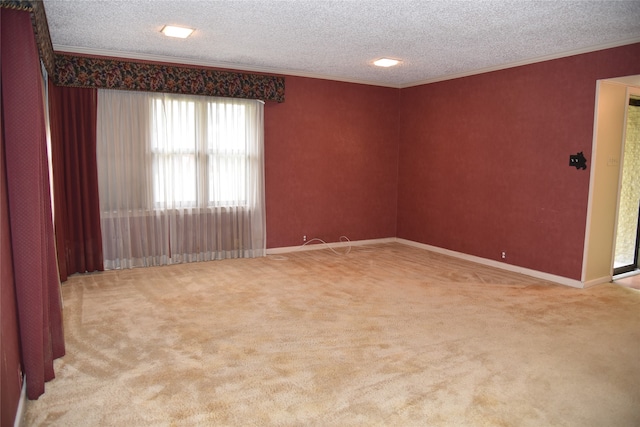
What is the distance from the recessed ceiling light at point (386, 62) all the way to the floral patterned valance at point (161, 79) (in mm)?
1322

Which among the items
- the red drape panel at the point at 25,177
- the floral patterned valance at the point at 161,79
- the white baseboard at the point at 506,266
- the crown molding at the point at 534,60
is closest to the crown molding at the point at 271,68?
the crown molding at the point at 534,60

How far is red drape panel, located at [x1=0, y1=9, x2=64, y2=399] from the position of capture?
2.37 m

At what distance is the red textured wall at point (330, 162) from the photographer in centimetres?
645

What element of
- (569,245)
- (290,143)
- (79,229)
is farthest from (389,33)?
(79,229)

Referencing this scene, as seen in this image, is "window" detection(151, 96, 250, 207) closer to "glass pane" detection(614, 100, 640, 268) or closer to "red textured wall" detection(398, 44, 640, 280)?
"red textured wall" detection(398, 44, 640, 280)

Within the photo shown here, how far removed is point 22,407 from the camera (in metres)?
2.43

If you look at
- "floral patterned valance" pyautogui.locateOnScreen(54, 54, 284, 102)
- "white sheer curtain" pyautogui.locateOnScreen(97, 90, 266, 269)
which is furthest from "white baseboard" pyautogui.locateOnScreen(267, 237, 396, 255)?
"floral patterned valance" pyautogui.locateOnScreen(54, 54, 284, 102)

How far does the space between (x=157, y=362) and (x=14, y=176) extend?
1445 millimetres

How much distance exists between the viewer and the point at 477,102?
6.02m

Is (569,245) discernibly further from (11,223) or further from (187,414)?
(11,223)

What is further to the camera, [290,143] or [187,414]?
[290,143]

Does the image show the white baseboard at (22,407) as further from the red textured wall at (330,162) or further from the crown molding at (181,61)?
the red textured wall at (330,162)

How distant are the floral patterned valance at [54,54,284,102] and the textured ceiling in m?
0.15

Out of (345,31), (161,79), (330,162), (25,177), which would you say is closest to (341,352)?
(25,177)
